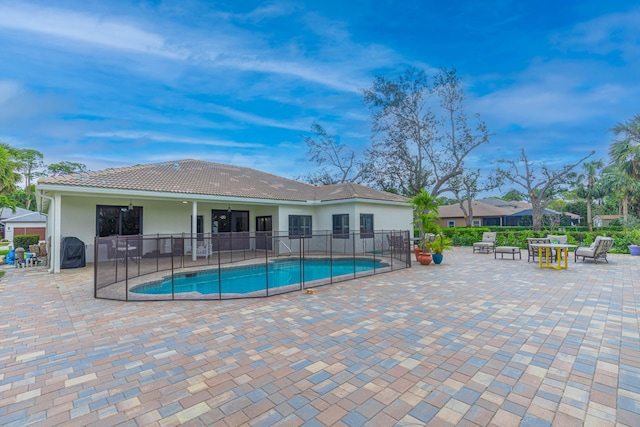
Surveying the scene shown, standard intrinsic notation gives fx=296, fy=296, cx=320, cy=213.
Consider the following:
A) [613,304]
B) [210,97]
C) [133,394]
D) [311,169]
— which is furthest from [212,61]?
[311,169]

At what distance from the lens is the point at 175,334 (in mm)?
4246

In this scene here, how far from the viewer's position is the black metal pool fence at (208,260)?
6.72m

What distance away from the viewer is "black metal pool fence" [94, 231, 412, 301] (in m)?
6.72

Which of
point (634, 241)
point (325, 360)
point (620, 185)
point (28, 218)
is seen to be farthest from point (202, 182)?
point (28, 218)

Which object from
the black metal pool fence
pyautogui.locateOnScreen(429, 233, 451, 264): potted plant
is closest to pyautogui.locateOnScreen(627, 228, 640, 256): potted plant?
pyautogui.locateOnScreen(429, 233, 451, 264): potted plant

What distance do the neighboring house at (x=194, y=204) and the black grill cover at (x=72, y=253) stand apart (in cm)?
43

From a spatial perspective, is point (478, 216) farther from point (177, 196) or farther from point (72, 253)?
point (72, 253)

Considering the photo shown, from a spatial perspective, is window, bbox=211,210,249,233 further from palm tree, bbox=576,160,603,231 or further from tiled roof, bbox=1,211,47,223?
palm tree, bbox=576,160,603,231

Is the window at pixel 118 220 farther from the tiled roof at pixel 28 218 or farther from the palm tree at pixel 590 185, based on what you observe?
the palm tree at pixel 590 185

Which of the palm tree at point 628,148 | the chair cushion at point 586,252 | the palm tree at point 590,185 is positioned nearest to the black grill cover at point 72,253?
the chair cushion at point 586,252

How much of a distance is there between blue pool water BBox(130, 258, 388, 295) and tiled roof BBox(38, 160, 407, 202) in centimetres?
378

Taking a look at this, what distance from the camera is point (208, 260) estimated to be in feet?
37.9

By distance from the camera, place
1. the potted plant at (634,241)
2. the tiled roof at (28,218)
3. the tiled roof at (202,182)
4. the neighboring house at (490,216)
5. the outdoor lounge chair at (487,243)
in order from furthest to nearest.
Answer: the neighboring house at (490,216), the tiled roof at (28,218), the outdoor lounge chair at (487,243), the potted plant at (634,241), the tiled roof at (202,182)

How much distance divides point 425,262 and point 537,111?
41.5 ft
